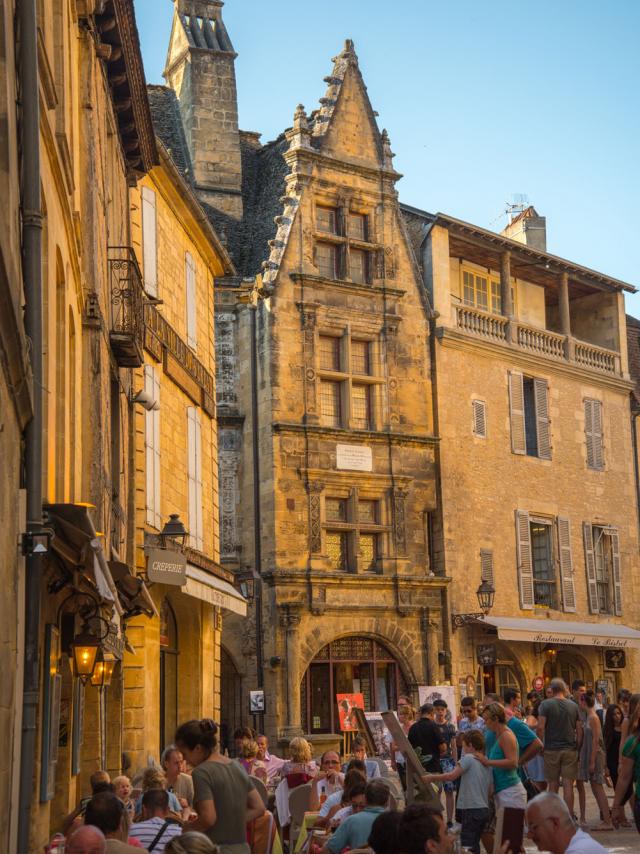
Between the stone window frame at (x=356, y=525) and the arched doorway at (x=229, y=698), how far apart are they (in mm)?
2616

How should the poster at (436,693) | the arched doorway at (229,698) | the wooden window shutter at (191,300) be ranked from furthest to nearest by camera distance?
the arched doorway at (229,698) < the poster at (436,693) < the wooden window shutter at (191,300)

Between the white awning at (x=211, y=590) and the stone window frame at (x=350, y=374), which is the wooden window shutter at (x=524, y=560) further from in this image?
the white awning at (x=211, y=590)

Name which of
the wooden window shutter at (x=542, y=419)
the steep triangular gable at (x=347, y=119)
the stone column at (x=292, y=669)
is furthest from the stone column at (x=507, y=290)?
the stone column at (x=292, y=669)

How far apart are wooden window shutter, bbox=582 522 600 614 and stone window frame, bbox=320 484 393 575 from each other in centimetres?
581

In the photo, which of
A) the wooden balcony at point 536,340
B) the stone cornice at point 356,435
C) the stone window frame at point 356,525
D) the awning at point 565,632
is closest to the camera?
the stone cornice at point 356,435

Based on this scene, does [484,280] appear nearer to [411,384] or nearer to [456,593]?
[411,384]

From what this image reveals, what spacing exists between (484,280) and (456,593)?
24.0 ft

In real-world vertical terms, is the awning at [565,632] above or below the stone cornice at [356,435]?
below

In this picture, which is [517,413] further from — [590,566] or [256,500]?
[256,500]

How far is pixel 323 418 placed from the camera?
26.2 meters

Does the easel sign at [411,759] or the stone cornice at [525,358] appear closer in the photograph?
the easel sign at [411,759]

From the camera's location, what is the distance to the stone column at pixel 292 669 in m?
24.2

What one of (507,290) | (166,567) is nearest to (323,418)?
(507,290)

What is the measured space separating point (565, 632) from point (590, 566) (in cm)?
273
